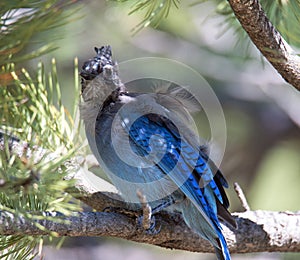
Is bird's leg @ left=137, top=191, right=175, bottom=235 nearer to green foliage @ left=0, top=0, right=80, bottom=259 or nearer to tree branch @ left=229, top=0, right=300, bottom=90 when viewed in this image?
green foliage @ left=0, top=0, right=80, bottom=259

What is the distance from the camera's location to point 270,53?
2.18m

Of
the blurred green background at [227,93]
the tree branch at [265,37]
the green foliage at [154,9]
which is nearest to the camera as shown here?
the tree branch at [265,37]

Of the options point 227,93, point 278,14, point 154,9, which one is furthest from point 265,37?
point 227,93

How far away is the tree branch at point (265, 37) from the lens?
6.87 feet

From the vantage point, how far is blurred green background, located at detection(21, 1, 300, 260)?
445cm

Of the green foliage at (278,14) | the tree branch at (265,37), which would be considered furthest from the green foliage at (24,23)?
the green foliage at (278,14)

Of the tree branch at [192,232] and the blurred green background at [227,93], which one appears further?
the blurred green background at [227,93]

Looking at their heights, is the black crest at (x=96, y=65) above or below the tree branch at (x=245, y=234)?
above

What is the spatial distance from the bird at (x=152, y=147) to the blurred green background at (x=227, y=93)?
1.43 m

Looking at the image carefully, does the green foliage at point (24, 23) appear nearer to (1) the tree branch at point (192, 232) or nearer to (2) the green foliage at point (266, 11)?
(2) the green foliage at point (266, 11)

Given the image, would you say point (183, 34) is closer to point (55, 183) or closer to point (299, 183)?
point (299, 183)

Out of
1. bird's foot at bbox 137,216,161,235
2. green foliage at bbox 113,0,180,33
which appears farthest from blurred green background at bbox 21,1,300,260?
green foliage at bbox 113,0,180,33

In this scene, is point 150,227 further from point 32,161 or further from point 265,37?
point 32,161

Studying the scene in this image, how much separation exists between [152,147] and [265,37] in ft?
3.17
